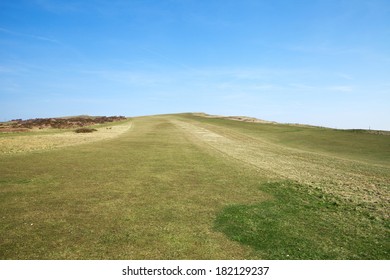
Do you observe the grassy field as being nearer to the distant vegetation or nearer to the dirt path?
the dirt path

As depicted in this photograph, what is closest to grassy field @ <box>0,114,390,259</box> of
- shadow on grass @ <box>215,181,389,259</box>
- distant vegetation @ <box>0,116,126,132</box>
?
shadow on grass @ <box>215,181,389,259</box>

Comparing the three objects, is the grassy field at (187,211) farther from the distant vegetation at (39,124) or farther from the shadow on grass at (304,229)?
the distant vegetation at (39,124)

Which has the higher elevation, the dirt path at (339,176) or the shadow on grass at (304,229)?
the dirt path at (339,176)

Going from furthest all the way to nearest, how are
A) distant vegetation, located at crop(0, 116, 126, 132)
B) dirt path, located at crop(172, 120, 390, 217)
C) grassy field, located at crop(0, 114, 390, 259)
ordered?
distant vegetation, located at crop(0, 116, 126, 132)
dirt path, located at crop(172, 120, 390, 217)
grassy field, located at crop(0, 114, 390, 259)

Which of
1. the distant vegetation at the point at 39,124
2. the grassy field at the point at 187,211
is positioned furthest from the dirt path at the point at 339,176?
the distant vegetation at the point at 39,124

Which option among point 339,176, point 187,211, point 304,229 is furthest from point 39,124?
point 304,229

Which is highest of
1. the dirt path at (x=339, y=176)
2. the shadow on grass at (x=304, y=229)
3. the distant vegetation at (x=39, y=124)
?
the distant vegetation at (x=39, y=124)

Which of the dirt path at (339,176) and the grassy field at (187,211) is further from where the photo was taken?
the dirt path at (339,176)

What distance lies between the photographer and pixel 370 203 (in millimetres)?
14078

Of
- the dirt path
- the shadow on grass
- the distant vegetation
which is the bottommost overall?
the shadow on grass

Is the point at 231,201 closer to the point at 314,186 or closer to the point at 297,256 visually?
the point at 297,256

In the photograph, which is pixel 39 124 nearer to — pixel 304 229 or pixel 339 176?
pixel 339 176
